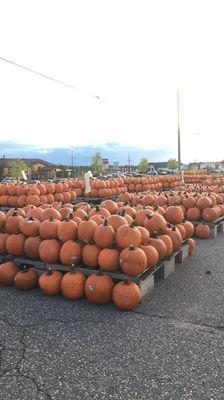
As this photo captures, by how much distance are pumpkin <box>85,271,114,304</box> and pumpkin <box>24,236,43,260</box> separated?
1.24m

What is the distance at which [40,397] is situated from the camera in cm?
283

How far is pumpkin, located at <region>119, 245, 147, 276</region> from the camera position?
456cm

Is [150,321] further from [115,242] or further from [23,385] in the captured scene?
[23,385]

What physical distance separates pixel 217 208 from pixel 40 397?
7624mm

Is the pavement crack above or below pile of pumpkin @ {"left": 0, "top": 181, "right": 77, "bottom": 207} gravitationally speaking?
below

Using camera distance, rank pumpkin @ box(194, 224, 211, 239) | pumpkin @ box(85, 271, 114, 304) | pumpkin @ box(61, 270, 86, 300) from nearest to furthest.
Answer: pumpkin @ box(85, 271, 114, 304) < pumpkin @ box(61, 270, 86, 300) < pumpkin @ box(194, 224, 211, 239)

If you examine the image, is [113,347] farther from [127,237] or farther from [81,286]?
[127,237]

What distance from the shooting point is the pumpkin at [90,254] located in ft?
16.2

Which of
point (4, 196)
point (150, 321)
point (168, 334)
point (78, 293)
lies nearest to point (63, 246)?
point (78, 293)

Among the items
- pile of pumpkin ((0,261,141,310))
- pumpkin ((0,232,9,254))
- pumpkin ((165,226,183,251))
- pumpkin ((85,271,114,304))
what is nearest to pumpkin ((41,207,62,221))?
pumpkin ((0,232,9,254))

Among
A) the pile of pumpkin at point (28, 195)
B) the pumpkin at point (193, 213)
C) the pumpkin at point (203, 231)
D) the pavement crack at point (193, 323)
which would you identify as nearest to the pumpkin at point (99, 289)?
the pavement crack at point (193, 323)

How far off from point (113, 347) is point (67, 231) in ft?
6.88

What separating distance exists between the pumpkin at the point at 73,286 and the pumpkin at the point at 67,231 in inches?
25.4

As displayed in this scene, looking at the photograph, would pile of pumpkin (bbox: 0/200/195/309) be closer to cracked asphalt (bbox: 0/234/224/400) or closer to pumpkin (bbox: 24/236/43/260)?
pumpkin (bbox: 24/236/43/260)
